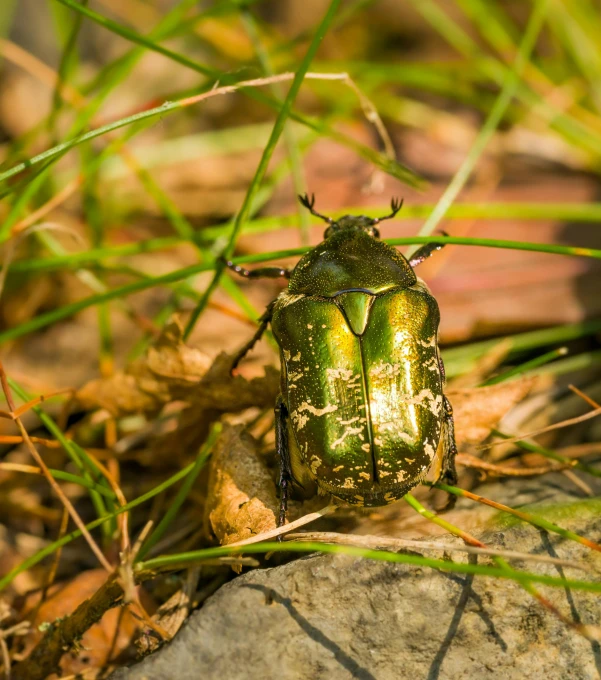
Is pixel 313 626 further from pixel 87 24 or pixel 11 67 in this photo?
pixel 87 24

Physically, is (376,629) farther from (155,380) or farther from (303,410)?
(155,380)

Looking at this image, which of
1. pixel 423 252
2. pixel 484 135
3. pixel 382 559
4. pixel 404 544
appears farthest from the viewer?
pixel 484 135

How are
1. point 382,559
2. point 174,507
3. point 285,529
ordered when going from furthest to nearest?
point 174,507 → point 285,529 → point 382,559

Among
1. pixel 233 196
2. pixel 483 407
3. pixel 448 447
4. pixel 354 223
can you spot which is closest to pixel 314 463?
pixel 448 447

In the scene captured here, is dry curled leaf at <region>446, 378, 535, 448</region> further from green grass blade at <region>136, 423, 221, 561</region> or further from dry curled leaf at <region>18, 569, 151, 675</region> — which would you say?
dry curled leaf at <region>18, 569, 151, 675</region>

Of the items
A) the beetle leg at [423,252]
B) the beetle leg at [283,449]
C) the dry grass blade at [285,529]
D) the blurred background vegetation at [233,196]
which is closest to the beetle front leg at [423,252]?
the beetle leg at [423,252]

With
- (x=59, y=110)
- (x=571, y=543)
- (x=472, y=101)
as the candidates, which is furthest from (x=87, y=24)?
(x=571, y=543)

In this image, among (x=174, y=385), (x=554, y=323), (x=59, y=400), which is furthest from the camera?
(x=554, y=323)
